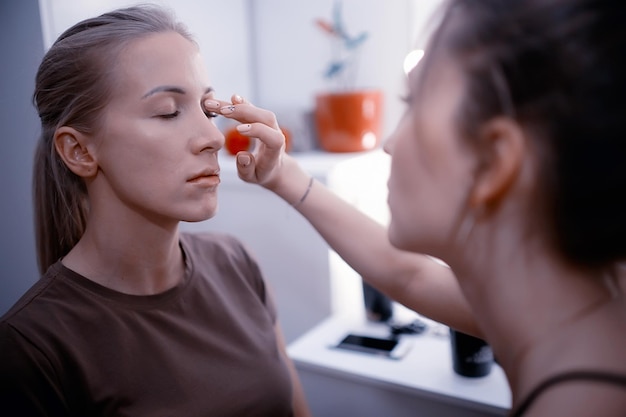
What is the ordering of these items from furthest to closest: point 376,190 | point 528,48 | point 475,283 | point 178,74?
point 376,190
point 178,74
point 475,283
point 528,48

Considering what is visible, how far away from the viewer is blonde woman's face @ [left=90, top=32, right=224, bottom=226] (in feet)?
2.07

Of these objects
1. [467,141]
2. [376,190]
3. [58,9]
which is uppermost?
[58,9]

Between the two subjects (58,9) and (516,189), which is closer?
(516,189)

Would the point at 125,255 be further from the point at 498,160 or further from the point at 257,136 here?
the point at 498,160

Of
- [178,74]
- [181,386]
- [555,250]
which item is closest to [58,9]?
[178,74]

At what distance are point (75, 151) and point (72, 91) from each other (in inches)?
Result: 3.0

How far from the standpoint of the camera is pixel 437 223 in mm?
467

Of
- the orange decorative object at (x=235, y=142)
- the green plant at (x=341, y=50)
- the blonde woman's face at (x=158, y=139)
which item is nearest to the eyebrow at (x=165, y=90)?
the blonde woman's face at (x=158, y=139)

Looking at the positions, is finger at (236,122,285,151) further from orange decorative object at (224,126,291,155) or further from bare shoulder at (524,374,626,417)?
orange decorative object at (224,126,291,155)

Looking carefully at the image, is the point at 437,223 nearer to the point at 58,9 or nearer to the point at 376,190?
the point at 58,9

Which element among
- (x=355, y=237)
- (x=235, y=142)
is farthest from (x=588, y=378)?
(x=235, y=142)

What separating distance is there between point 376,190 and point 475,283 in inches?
33.1

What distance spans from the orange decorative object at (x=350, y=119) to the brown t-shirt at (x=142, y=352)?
2.06 feet

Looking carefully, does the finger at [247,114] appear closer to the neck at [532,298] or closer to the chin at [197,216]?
the chin at [197,216]
